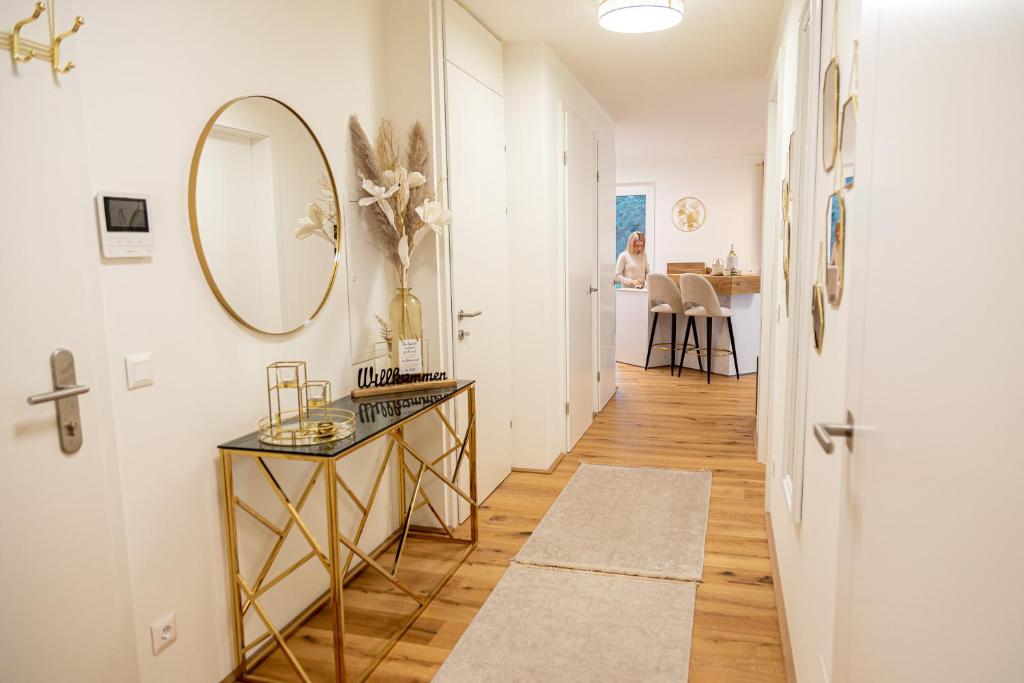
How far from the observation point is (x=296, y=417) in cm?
230

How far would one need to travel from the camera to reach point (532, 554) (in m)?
2.98

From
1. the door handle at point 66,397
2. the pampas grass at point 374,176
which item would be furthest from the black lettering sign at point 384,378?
the door handle at point 66,397

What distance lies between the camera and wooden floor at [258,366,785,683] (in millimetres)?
2213

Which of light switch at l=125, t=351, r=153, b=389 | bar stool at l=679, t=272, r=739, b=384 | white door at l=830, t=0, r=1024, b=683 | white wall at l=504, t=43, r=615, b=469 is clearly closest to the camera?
white door at l=830, t=0, r=1024, b=683

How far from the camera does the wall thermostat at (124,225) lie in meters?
1.66

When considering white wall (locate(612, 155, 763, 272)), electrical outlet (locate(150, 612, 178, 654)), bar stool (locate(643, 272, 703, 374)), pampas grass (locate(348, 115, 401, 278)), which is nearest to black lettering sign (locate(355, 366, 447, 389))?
pampas grass (locate(348, 115, 401, 278))

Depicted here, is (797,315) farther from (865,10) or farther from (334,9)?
(334,9)

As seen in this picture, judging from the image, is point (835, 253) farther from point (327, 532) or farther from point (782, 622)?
point (327, 532)

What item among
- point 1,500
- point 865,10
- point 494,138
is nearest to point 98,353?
point 1,500

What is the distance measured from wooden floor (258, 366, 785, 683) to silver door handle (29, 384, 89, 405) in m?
1.14

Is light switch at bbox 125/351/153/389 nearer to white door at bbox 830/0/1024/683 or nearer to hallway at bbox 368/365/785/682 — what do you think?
hallway at bbox 368/365/785/682

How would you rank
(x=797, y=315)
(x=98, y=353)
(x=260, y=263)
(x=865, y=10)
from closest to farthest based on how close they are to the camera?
(x=865, y=10)
(x=98, y=353)
(x=797, y=315)
(x=260, y=263)

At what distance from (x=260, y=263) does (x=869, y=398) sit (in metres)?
1.86

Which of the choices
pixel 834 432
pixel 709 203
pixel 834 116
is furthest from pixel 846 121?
pixel 709 203
